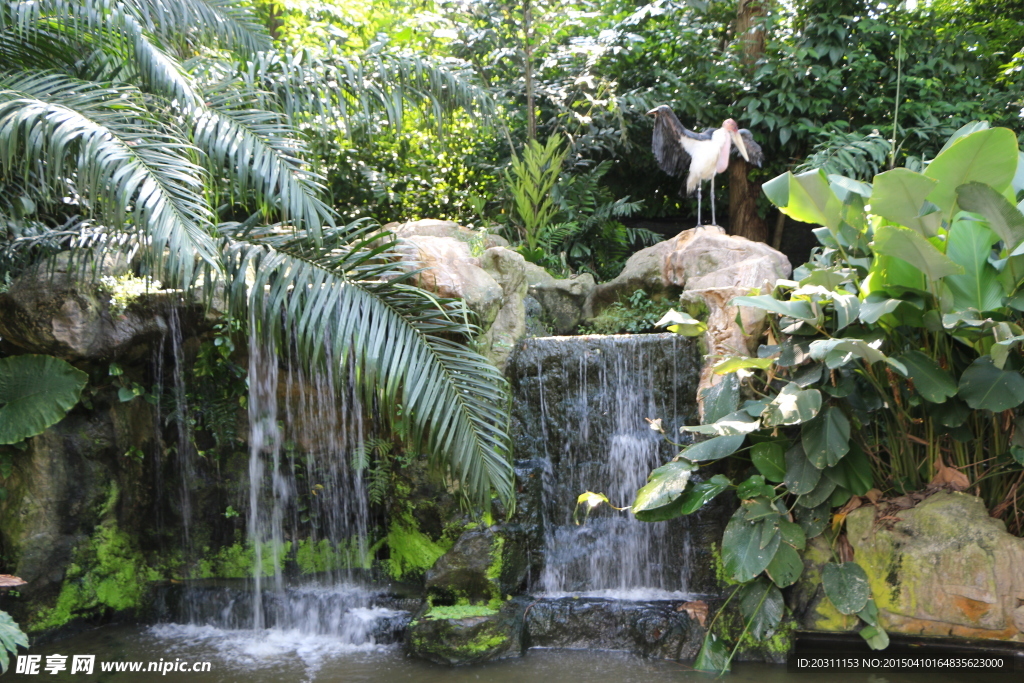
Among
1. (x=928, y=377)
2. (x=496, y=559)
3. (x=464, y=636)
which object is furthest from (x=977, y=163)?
(x=464, y=636)

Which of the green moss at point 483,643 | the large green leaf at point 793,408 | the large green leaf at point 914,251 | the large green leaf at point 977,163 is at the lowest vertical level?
the green moss at point 483,643

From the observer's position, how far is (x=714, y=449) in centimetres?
404

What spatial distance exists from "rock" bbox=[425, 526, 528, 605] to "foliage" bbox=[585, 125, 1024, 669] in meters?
1.05

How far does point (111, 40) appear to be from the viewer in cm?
446

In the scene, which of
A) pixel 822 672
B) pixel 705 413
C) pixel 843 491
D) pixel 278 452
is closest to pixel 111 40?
pixel 278 452

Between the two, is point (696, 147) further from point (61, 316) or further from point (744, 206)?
point (61, 316)

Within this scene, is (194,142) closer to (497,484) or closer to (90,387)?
(90,387)

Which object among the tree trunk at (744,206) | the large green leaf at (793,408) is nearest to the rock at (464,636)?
the large green leaf at (793,408)

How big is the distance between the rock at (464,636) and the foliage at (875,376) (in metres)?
1.08

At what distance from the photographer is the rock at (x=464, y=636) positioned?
13.8ft

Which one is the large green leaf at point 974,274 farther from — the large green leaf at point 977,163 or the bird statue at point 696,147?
the bird statue at point 696,147

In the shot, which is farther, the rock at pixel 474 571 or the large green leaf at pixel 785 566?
the rock at pixel 474 571

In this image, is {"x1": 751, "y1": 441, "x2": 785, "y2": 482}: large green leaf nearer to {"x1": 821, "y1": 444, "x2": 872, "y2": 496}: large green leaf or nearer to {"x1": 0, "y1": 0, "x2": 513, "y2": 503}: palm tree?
{"x1": 821, "y1": 444, "x2": 872, "y2": 496}: large green leaf

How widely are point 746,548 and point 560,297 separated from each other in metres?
3.51
